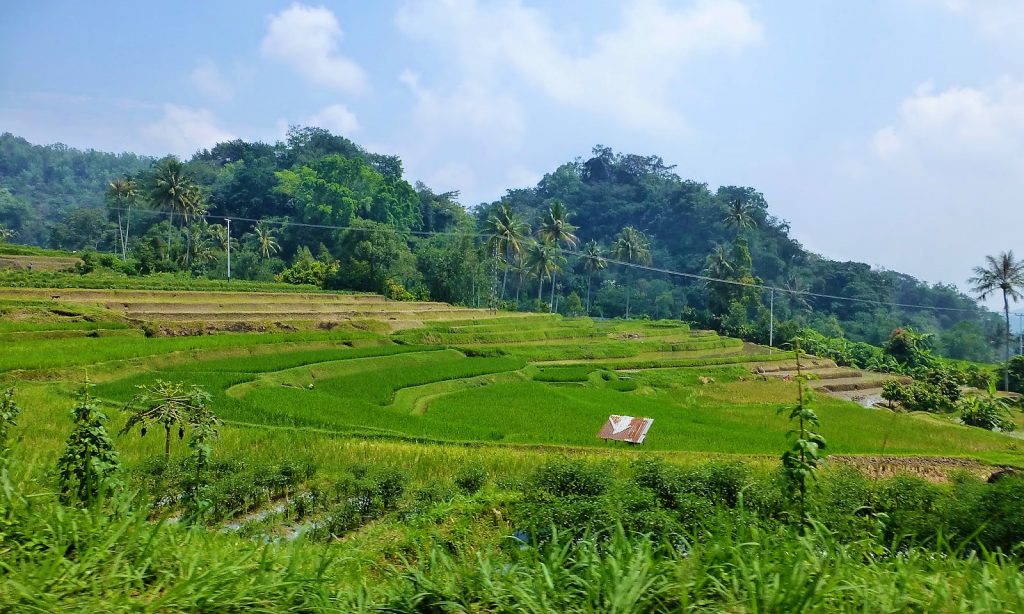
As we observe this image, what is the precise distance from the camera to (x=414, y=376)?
26.6 metres

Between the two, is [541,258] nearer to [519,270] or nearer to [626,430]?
[519,270]

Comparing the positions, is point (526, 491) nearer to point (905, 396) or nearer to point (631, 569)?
point (631, 569)

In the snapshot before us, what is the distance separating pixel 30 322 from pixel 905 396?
36005mm

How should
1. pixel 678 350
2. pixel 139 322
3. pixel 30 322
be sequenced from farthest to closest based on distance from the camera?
pixel 678 350 → pixel 139 322 → pixel 30 322

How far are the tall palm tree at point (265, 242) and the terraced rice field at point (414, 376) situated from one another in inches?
955

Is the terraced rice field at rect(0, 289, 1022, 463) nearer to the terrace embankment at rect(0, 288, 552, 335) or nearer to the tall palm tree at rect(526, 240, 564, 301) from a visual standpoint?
the terrace embankment at rect(0, 288, 552, 335)

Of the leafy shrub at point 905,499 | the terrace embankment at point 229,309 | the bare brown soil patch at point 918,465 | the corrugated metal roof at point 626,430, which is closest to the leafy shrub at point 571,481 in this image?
the leafy shrub at point 905,499

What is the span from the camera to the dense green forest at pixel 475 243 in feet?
190

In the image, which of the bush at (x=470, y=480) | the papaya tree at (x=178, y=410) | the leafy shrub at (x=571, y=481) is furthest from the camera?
the bush at (x=470, y=480)

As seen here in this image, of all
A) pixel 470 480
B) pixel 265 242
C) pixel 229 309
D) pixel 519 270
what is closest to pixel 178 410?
pixel 470 480

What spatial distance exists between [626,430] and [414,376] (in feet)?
34.8

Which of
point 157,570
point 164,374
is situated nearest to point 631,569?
point 157,570

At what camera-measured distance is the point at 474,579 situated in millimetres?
3127

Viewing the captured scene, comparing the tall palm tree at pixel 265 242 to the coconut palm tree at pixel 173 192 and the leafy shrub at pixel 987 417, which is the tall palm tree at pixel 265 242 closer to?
the coconut palm tree at pixel 173 192
